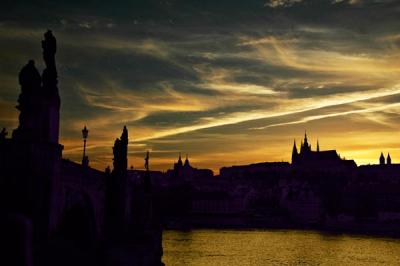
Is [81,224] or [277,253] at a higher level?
[81,224]

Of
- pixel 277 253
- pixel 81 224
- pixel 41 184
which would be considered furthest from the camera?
pixel 277 253

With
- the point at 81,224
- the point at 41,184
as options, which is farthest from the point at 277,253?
the point at 41,184

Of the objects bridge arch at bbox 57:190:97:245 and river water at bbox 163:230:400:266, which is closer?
bridge arch at bbox 57:190:97:245

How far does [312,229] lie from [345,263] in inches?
3237

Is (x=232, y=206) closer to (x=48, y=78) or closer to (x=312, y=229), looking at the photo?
(x=312, y=229)

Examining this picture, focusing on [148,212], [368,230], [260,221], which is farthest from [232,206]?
[148,212]

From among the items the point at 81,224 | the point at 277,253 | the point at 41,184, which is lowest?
the point at 277,253

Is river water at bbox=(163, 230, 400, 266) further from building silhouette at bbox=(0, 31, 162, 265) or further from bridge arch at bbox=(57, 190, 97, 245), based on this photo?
building silhouette at bbox=(0, 31, 162, 265)

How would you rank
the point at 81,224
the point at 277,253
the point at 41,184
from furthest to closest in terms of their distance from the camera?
the point at 277,253, the point at 81,224, the point at 41,184

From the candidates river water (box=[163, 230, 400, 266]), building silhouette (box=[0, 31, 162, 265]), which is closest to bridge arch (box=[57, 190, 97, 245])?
building silhouette (box=[0, 31, 162, 265])

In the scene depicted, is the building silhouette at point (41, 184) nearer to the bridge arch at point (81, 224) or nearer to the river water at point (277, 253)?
the bridge arch at point (81, 224)

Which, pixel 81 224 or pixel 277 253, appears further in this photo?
pixel 277 253

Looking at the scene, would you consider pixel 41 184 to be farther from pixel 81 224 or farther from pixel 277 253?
pixel 277 253

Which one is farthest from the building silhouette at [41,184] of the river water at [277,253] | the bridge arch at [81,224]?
the river water at [277,253]
